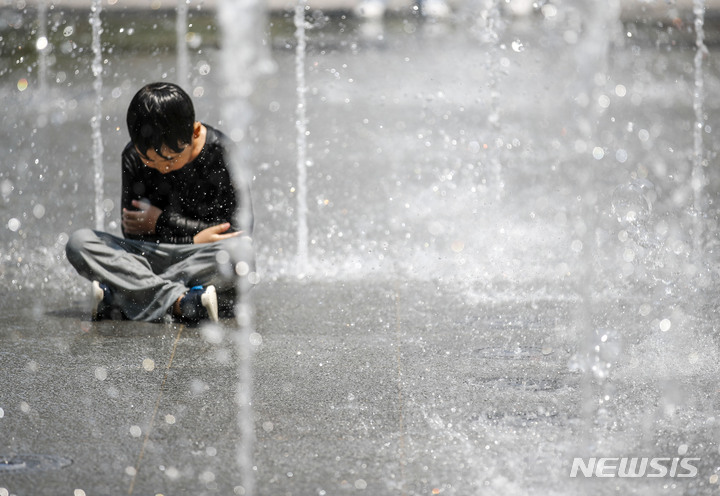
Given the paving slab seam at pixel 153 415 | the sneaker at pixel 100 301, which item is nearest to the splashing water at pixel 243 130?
the paving slab seam at pixel 153 415

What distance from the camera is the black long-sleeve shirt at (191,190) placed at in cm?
494

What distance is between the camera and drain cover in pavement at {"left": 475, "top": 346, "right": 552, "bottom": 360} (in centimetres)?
450

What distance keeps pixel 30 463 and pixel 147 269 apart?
168 cm

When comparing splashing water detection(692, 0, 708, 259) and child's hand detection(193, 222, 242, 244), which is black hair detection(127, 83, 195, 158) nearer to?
child's hand detection(193, 222, 242, 244)

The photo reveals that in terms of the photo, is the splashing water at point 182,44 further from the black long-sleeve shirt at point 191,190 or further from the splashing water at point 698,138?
the black long-sleeve shirt at point 191,190

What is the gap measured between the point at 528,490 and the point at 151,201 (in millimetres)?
2482

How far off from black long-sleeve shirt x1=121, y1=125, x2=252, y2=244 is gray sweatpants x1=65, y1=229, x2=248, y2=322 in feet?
0.38

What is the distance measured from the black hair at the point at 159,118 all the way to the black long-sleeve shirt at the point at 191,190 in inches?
9.5

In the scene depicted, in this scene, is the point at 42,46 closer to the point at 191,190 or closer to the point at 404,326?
the point at 191,190

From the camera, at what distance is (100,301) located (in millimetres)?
4941

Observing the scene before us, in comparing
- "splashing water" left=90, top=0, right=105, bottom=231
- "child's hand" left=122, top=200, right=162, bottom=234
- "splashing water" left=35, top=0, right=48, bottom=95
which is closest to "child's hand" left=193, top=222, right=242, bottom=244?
"child's hand" left=122, top=200, right=162, bottom=234

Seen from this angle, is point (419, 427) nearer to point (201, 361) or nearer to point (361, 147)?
point (201, 361)

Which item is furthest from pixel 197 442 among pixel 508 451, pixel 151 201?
pixel 151 201

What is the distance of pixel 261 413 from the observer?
3848mm
